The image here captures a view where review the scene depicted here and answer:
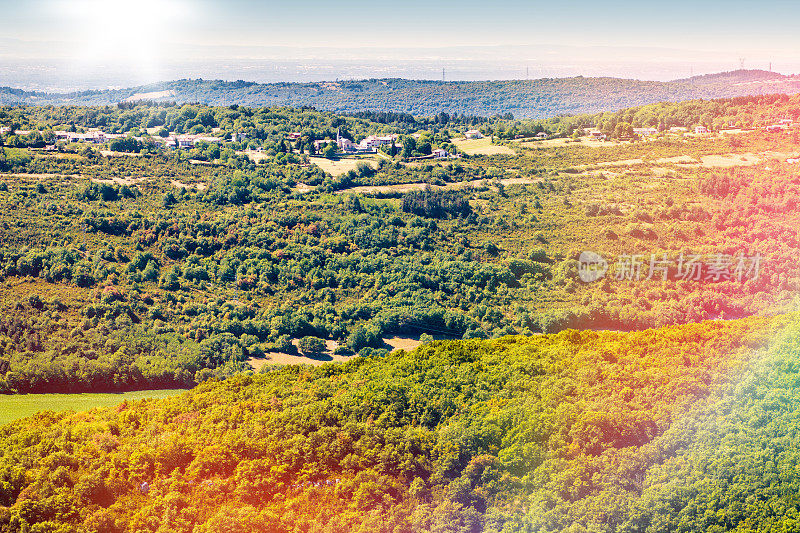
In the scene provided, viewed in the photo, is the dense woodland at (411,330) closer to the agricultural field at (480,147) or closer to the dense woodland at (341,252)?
the dense woodland at (341,252)

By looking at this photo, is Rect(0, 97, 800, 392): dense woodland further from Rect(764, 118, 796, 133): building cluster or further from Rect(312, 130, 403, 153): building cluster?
Rect(312, 130, 403, 153): building cluster

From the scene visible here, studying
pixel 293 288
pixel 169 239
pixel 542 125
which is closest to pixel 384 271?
pixel 293 288

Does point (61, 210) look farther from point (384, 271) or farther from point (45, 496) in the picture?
point (45, 496)

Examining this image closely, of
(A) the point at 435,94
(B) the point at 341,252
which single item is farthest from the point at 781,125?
(A) the point at 435,94

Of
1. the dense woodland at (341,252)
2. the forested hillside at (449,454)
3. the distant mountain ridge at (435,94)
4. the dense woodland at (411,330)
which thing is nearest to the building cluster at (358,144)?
the dense woodland at (411,330)

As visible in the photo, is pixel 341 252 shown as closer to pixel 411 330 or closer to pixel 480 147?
pixel 411 330

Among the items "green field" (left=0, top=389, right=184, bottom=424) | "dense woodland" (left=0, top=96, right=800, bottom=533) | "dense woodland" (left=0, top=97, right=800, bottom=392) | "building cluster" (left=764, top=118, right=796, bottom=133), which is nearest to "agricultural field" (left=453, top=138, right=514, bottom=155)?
"dense woodland" (left=0, top=96, right=800, bottom=533)
